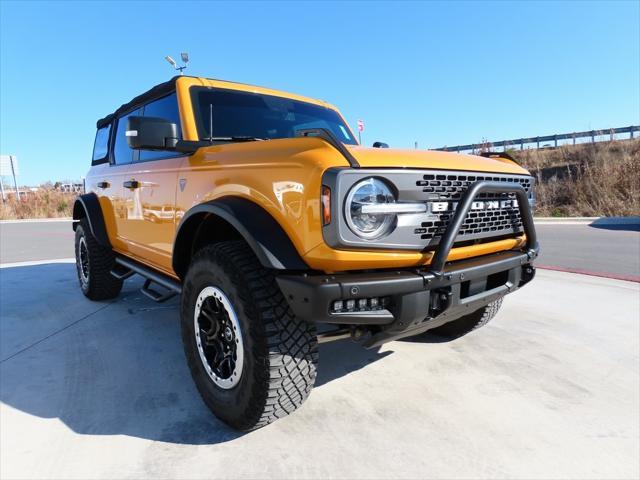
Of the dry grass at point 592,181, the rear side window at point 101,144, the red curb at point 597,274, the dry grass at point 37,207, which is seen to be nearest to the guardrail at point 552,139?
the dry grass at point 592,181

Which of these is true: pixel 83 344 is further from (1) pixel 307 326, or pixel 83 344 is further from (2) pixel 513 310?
(2) pixel 513 310

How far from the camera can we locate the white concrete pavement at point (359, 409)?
5.96 feet

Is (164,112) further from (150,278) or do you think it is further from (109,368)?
(109,368)

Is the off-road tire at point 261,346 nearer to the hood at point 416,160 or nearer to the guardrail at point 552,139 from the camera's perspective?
the hood at point 416,160

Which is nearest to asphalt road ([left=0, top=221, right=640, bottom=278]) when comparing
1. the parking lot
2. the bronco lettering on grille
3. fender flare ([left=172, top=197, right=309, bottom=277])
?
the parking lot

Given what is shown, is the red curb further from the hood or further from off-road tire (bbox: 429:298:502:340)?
the hood

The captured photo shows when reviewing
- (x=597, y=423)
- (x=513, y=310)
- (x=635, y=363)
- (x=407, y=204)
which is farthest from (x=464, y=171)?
(x=513, y=310)

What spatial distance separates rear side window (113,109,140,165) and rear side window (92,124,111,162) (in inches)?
14.8

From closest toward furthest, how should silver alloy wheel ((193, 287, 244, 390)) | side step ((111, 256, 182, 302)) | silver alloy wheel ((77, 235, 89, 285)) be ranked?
silver alloy wheel ((193, 287, 244, 390))
side step ((111, 256, 182, 302))
silver alloy wheel ((77, 235, 89, 285))

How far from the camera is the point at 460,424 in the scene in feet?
6.88

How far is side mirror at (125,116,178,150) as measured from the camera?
234cm

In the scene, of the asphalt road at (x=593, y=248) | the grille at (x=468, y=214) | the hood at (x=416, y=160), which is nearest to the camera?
the hood at (x=416, y=160)

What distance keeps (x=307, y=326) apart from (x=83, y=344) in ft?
7.31

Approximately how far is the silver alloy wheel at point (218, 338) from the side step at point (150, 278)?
0.43 meters
